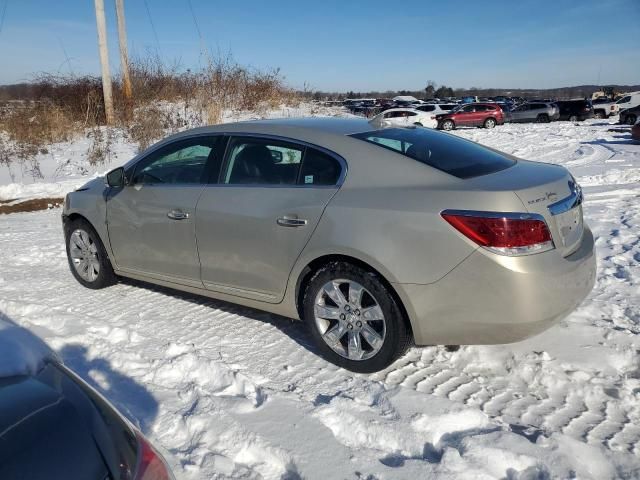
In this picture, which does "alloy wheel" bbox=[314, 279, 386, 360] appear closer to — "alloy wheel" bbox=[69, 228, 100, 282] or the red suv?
"alloy wheel" bbox=[69, 228, 100, 282]

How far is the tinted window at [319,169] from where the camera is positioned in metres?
3.55

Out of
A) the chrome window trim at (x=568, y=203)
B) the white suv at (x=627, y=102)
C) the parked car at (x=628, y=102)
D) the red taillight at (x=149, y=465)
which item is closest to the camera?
the red taillight at (x=149, y=465)

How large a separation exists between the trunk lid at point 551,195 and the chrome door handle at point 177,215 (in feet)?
7.17

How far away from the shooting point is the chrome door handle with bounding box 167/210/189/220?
420cm

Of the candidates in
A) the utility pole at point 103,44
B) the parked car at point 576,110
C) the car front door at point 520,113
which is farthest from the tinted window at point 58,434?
the parked car at point 576,110

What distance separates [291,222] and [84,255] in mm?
2782

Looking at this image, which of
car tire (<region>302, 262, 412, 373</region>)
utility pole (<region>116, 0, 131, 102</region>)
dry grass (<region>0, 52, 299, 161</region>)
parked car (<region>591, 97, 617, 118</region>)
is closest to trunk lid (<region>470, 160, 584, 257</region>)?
car tire (<region>302, 262, 412, 373</region>)

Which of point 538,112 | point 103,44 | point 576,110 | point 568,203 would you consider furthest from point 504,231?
point 576,110

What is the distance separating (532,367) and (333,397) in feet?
4.31

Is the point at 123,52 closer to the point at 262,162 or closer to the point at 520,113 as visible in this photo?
the point at 262,162

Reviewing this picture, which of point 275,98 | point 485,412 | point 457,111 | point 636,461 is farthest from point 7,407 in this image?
point 457,111

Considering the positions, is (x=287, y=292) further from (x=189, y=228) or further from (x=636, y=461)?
(x=636, y=461)

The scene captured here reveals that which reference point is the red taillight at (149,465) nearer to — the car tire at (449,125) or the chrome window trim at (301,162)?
the chrome window trim at (301,162)

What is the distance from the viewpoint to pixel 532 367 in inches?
136
